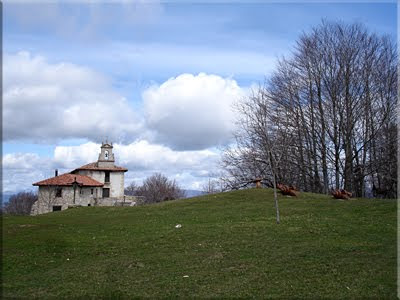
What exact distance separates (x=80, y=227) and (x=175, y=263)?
30.2 ft

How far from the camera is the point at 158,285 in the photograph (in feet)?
29.9

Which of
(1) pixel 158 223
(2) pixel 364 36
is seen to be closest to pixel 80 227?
(1) pixel 158 223

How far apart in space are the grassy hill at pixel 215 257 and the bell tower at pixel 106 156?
1579 inches

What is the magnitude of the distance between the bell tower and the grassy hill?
40100mm

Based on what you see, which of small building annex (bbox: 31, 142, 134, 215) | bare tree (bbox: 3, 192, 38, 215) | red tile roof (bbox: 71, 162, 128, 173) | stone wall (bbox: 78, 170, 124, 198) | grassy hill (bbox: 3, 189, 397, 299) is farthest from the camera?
bare tree (bbox: 3, 192, 38, 215)

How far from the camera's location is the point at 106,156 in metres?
60.3

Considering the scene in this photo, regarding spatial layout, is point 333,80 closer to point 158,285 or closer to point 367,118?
point 367,118

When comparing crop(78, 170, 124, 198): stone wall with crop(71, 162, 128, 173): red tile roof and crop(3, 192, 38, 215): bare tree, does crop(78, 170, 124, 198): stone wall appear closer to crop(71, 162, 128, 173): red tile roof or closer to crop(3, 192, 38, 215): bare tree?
crop(71, 162, 128, 173): red tile roof

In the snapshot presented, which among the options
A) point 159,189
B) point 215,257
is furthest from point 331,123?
point 159,189

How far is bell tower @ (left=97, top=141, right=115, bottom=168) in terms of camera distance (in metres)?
59.7

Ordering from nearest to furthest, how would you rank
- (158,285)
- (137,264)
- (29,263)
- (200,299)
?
(200,299), (158,285), (137,264), (29,263)

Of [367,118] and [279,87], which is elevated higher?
[279,87]

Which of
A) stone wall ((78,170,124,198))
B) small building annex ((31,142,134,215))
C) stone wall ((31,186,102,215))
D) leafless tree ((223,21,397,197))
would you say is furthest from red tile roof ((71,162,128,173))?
leafless tree ((223,21,397,197))

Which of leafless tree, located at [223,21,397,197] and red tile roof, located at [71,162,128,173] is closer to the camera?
leafless tree, located at [223,21,397,197]
